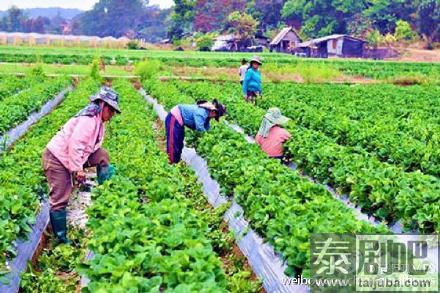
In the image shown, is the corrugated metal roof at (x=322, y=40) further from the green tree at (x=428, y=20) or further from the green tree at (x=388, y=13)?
the green tree at (x=428, y=20)

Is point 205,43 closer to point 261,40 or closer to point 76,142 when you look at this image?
point 261,40

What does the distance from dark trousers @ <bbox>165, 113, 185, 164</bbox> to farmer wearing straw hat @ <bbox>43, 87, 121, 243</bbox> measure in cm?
291

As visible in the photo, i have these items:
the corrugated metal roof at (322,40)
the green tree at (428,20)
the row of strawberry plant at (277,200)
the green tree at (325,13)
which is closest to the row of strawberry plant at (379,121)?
the row of strawberry plant at (277,200)

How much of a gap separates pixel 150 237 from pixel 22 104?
1103 cm

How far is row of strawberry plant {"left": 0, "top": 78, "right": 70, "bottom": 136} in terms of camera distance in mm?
12664

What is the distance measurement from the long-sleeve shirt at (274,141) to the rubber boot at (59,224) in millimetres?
3908

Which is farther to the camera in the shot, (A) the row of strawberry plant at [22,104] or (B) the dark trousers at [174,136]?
(A) the row of strawberry plant at [22,104]

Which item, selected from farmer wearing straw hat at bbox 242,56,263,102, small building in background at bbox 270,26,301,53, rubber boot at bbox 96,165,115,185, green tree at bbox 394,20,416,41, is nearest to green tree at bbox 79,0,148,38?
small building in background at bbox 270,26,301,53

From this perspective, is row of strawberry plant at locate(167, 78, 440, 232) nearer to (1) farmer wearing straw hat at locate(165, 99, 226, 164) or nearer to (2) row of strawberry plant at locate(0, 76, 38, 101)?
(1) farmer wearing straw hat at locate(165, 99, 226, 164)

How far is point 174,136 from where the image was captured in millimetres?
9922

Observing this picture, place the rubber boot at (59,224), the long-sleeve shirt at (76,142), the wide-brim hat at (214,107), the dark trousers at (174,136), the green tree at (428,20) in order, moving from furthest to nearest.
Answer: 1. the green tree at (428,20)
2. the dark trousers at (174,136)
3. the wide-brim hat at (214,107)
4. the rubber boot at (59,224)
5. the long-sleeve shirt at (76,142)

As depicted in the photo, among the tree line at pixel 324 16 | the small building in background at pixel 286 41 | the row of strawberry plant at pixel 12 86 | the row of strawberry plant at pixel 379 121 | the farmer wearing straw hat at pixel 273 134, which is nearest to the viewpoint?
the row of strawberry plant at pixel 379 121

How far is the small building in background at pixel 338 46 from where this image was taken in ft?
212

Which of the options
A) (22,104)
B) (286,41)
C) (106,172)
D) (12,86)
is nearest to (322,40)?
(286,41)
